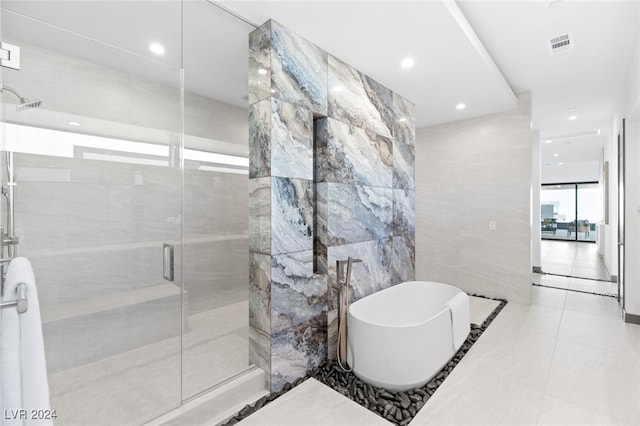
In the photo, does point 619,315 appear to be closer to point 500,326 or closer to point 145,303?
point 500,326

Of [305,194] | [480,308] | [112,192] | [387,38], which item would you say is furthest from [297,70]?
[480,308]

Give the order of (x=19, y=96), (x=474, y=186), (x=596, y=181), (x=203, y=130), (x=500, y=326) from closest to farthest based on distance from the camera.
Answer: (x=19, y=96) → (x=203, y=130) → (x=500, y=326) → (x=474, y=186) → (x=596, y=181)

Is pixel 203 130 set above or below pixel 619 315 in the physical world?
above

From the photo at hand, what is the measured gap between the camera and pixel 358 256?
2.81 meters

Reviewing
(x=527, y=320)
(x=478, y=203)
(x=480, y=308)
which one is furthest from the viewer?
(x=478, y=203)

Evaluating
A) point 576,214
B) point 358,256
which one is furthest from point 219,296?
point 576,214

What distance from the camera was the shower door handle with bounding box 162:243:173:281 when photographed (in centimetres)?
227

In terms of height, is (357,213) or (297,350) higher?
(357,213)

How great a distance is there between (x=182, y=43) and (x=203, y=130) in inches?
31.0

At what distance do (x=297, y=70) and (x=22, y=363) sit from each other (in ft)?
7.22

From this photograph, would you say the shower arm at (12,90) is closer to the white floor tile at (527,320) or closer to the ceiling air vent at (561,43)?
the ceiling air vent at (561,43)

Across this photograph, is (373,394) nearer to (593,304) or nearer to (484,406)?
(484,406)

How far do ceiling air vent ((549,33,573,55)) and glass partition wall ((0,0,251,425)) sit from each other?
2827mm

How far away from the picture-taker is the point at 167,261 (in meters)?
2.32
